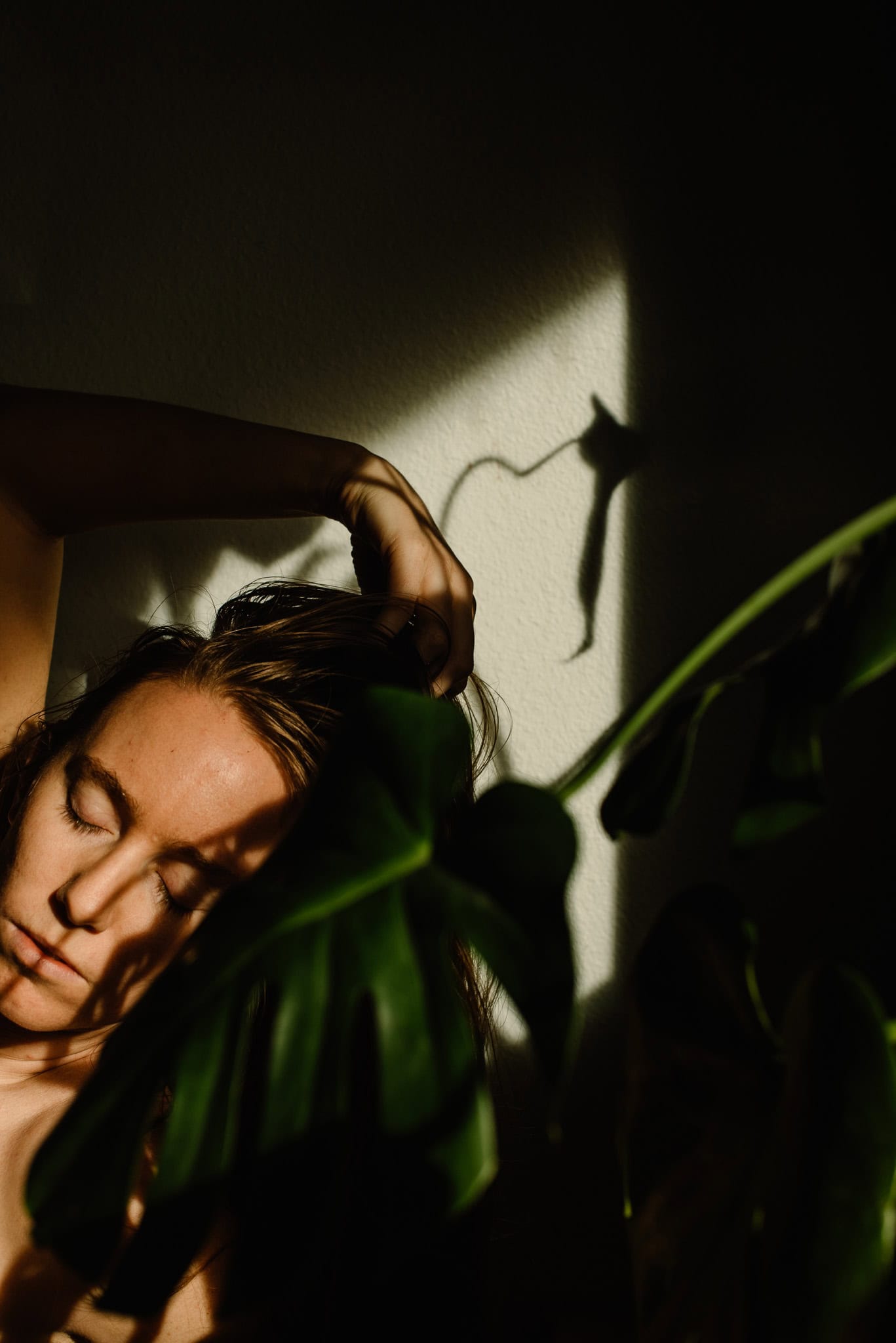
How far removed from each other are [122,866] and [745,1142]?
1.49 ft

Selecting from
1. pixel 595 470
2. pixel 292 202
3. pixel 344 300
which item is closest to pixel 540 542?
pixel 595 470

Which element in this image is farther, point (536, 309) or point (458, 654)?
point (536, 309)

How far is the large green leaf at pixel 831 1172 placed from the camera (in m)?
0.29

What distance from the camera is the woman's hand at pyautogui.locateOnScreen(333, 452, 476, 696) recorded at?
75 cm

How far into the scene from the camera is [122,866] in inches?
23.6

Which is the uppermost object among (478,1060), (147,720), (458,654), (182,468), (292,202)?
(292,202)

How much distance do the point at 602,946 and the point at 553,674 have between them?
346 mm

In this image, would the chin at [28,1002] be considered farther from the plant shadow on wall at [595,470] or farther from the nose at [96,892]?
the plant shadow on wall at [595,470]

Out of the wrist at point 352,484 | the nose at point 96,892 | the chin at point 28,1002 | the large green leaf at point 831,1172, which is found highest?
the wrist at point 352,484

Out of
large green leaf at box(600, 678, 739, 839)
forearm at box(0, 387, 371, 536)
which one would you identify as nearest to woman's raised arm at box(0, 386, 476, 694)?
forearm at box(0, 387, 371, 536)

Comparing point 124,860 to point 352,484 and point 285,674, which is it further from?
point 352,484

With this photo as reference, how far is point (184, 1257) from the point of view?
31 cm

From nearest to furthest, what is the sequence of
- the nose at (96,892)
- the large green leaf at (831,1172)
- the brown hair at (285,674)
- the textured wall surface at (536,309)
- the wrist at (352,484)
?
the large green leaf at (831,1172) < the nose at (96,892) < the brown hair at (285,674) < the wrist at (352,484) < the textured wall surface at (536,309)

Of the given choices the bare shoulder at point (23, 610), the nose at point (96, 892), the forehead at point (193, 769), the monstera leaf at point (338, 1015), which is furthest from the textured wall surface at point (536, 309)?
the monstera leaf at point (338, 1015)
